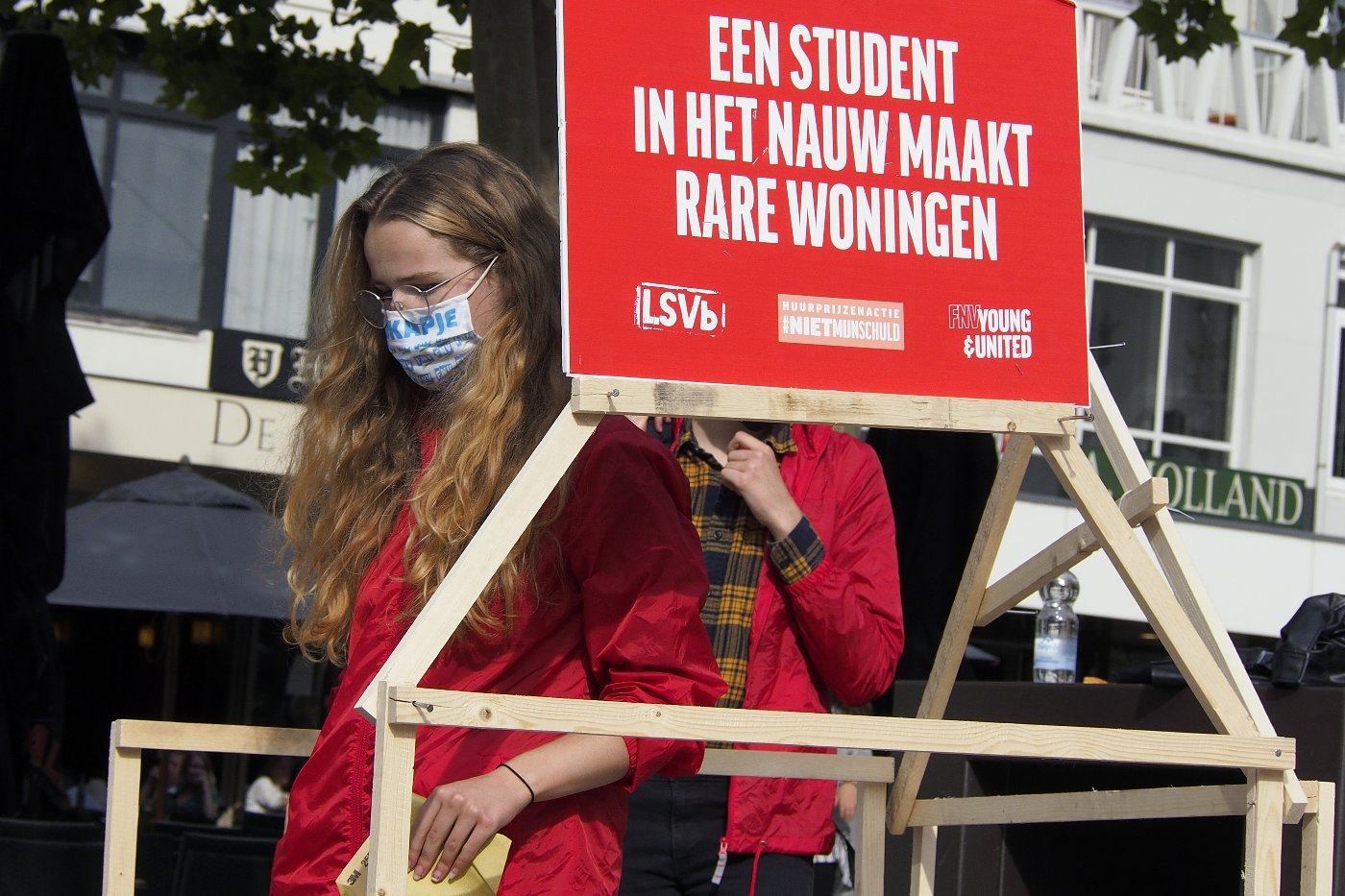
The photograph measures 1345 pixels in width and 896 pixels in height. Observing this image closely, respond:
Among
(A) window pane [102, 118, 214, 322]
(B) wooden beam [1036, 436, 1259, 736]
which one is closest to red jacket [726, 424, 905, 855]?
(B) wooden beam [1036, 436, 1259, 736]

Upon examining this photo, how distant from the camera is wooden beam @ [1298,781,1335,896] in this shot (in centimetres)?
218

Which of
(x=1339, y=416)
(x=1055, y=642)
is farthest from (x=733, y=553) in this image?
(x=1339, y=416)

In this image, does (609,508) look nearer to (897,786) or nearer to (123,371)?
(897,786)

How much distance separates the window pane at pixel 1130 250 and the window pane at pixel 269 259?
22.2 feet

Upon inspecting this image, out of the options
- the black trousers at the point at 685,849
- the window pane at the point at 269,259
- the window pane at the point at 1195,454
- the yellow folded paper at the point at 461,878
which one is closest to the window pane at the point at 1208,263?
the window pane at the point at 1195,454

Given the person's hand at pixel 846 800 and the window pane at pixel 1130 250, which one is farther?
the window pane at pixel 1130 250

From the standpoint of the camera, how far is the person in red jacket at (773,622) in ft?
8.97

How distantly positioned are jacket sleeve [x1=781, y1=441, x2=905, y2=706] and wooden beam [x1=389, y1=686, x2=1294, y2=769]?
771mm

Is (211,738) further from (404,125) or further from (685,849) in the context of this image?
(404,125)

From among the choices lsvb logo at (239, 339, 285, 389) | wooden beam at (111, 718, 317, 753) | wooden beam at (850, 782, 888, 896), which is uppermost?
lsvb logo at (239, 339, 285, 389)

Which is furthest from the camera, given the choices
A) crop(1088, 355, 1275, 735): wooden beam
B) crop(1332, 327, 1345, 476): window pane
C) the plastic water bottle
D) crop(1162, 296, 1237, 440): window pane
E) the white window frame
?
crop(1332, 327, 1345, 476): window pane

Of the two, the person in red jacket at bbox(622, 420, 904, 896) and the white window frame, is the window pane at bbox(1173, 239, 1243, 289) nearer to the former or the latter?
the white window frame

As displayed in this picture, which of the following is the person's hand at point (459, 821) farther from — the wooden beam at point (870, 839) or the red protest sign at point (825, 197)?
the wooden beam at point (870, 839)

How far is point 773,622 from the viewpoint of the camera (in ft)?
9.48
